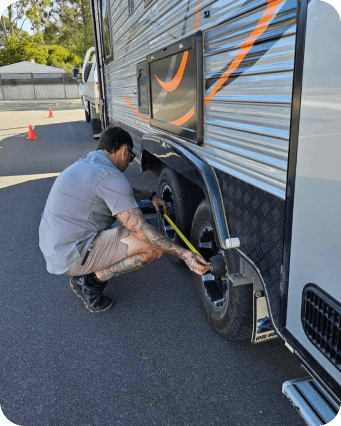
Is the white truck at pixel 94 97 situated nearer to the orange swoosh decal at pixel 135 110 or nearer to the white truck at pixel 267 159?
the orange swoosh decal at pixel 135 110

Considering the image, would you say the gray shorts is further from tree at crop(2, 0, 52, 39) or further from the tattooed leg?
tree at crop(2, 0, 52, 39)

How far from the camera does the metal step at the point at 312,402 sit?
1.49m

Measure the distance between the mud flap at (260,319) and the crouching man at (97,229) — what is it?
65 centimetres

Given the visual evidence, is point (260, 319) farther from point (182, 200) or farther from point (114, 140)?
point (114, 140)

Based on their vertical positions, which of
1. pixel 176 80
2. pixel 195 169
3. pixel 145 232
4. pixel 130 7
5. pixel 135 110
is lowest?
pixel 145 232

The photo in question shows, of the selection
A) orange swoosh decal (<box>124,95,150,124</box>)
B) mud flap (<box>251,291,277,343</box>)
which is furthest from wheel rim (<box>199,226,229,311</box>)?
orange swoosh decal (<box>124,95,150,124</box>)

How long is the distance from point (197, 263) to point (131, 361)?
71 cm

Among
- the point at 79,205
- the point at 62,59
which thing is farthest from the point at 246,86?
the point at 62,59

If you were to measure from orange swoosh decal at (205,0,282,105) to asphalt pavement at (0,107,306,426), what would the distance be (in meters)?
1.53

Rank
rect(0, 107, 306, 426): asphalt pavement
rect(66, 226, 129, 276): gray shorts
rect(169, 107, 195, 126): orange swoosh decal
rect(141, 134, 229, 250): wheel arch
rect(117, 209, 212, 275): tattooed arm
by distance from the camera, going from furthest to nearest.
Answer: rect(66, 226, 129, 276): gray shorts → rect(117, 209, 212, 275): tattooed arm → rect(169, 107, 195, 126): orange swoosh decal → rect(141, 134, 229, 250): wheel arch → rect(0, 107, 306, 426): asphalt pavement

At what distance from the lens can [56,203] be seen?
8.90 ft

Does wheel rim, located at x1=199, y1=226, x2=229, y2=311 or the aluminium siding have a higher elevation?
the aluminium siding

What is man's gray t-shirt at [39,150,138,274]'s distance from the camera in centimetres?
261

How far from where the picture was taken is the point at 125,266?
9.39 feet
